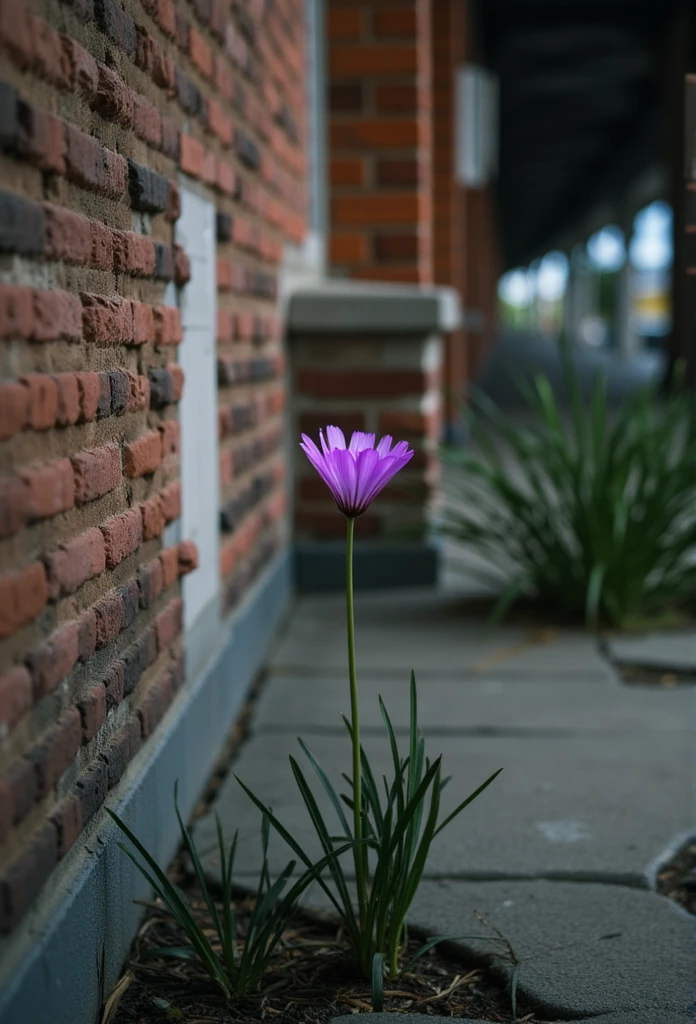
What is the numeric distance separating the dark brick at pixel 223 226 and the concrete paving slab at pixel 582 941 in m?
1.54

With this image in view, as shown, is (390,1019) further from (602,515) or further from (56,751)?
(602,515)

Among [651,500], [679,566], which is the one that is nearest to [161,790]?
[651,500]

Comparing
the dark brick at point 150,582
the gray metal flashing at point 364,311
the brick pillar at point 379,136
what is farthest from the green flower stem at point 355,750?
the brick pillar at point 379,136

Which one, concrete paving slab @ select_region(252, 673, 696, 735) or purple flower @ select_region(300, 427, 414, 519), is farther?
concrete paving slab @ select_region(252, 673, 696, 735)

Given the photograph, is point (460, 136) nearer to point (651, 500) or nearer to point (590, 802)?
point (651, 500)

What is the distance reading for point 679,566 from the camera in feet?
13.3

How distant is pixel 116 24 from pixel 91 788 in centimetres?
103

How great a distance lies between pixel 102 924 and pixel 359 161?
3.90 meters

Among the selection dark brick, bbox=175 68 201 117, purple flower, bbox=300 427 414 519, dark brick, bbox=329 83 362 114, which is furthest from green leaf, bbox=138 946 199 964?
dark brick, bbox=329 83 362 114

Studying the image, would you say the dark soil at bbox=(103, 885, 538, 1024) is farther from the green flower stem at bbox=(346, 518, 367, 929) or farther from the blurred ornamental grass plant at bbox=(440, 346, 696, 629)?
the blurred ornamental grass plant at bbox=(440, 346, 696, 629)

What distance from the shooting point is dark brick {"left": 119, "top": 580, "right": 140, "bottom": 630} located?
1.83 metres

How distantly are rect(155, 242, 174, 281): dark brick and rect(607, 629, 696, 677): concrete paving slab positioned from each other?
6.10ft

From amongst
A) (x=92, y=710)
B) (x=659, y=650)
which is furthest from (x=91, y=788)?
(x=659, y=650)

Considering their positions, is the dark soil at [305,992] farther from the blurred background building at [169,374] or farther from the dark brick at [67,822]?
the dark brick at [67,822]
